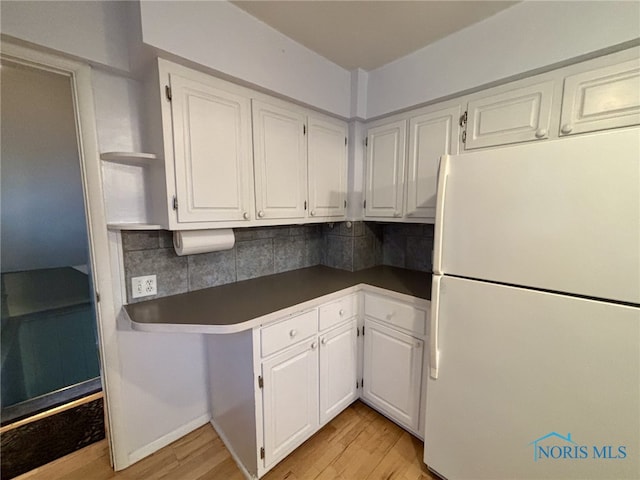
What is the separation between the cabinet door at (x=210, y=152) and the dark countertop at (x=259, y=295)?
451mm

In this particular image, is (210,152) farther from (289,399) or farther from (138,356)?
(289,399)

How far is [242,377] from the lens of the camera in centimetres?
132

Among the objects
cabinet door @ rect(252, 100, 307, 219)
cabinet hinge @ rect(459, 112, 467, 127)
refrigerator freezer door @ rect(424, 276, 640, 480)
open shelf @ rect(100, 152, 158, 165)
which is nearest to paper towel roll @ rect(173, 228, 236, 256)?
cabinet door @ rect(252, 100, 307, 219)

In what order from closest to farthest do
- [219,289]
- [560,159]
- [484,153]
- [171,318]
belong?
[560,159] → [484,153] → [171,318] → [219,289]

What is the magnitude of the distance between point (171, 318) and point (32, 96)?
7.25ft

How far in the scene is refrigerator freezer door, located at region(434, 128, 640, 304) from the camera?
2.65 ft

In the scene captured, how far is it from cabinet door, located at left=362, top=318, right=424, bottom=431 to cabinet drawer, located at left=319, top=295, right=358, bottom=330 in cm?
15

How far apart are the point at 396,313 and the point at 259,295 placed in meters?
0.82

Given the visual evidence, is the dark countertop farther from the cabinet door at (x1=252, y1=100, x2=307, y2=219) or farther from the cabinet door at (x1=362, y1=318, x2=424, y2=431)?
the cabinet door at (x1=252, y1=100, x2=307, y2=219)

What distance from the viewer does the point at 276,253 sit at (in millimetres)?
2004

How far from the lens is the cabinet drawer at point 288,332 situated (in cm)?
126

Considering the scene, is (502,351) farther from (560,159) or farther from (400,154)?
(400,154)

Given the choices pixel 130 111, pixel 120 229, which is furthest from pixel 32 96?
pixel 120 229

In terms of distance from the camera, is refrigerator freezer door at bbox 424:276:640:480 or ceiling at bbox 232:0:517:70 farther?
ceiling at bbox 232:0:517:70
